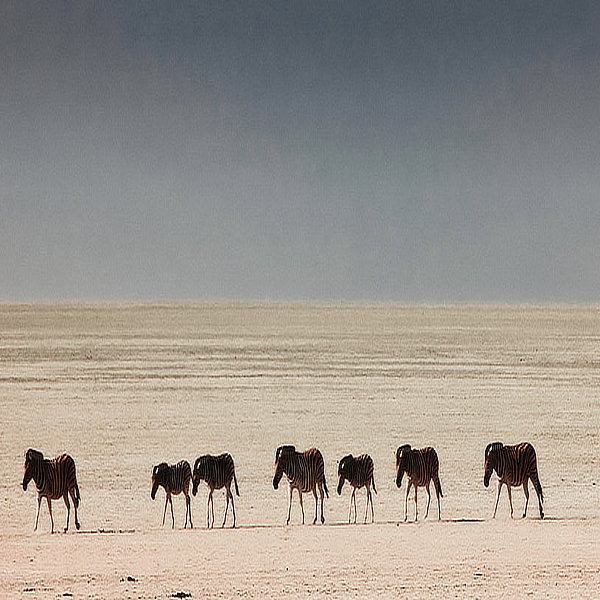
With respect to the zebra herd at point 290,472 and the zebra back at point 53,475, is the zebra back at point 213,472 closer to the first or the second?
the zebra herd at point 290,472

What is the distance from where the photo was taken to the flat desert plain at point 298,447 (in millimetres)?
9156

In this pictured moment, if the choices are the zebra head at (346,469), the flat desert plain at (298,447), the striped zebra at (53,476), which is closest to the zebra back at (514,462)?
the flat desert plain at (298,447)

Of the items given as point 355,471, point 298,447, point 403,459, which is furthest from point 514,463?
point 298,447

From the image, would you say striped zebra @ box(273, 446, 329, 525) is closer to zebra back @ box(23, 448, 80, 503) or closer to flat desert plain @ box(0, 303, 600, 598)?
flat desert plain @ box(0, 303, 600, 598)

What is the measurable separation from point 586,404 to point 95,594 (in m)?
18.8

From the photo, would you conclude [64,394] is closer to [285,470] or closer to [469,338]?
[285,470]

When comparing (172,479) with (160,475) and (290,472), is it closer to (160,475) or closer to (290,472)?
(160,475)

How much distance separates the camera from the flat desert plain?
916 cm

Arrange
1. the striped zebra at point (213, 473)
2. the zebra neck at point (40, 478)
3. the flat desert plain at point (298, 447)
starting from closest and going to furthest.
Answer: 1. the flat desert plain at point (298, 447)
2. the zebra neck at point (40, 478)
3. the striped zebra at point (213, 473)

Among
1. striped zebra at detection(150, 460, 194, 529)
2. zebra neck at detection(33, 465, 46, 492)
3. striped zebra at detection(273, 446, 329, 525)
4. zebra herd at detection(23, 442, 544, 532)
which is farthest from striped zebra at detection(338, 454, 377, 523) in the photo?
zebra neck at detection(33, 465, 46, 492)

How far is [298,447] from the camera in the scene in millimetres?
19047

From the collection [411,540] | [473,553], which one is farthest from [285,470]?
[473,553]

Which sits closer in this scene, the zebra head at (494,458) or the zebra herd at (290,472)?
the zebra herd at (290,472)

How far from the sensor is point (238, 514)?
13.4 metres
